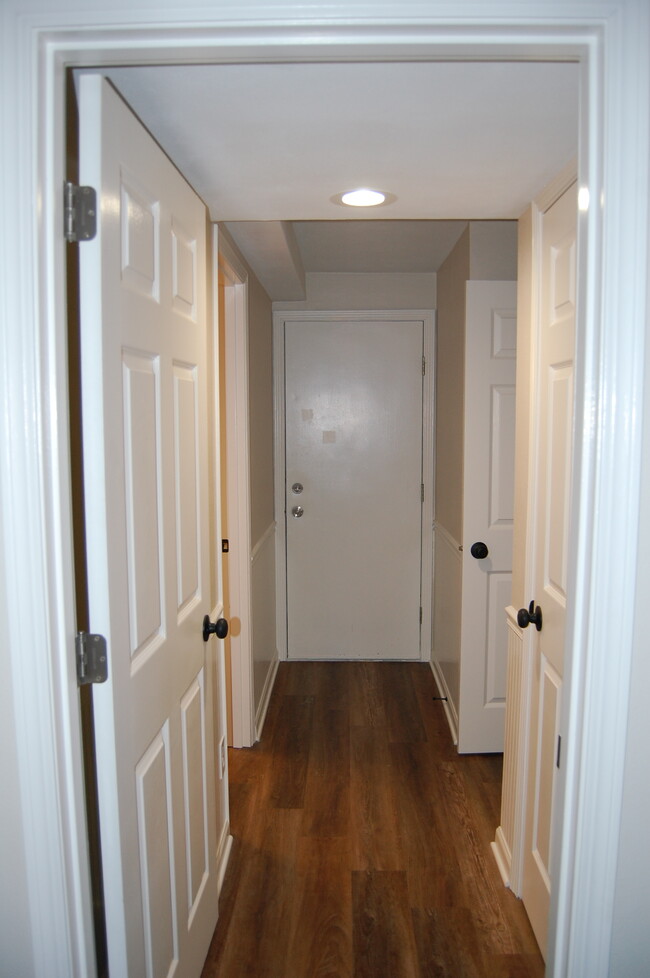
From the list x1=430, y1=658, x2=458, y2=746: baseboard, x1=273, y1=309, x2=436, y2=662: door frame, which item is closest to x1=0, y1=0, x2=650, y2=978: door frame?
x1=430, y1=658, x2=458, y2=746: baseboard

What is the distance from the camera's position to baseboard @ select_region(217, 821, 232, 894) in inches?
80.7

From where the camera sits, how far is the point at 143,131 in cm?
119

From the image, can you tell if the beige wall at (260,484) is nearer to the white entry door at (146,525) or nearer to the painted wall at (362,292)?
the painted wall at (362,292)

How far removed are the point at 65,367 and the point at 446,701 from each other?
9.43 ft

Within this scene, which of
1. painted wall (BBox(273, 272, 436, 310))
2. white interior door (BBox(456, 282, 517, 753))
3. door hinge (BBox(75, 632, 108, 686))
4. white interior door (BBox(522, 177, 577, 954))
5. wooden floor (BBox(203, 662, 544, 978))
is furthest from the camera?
painted wall (BBox(273, 272, 436, 310))

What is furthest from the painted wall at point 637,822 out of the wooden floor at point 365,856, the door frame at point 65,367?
the wooden floor at point 365,856

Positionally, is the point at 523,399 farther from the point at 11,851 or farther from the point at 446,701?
the point at 446,701

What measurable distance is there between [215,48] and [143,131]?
0.35 meters

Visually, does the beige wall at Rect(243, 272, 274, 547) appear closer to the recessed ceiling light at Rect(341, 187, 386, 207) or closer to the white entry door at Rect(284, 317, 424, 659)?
the white entry door at Rect(284, 317, 424, 659)

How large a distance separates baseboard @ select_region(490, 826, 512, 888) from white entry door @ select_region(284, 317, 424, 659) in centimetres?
171

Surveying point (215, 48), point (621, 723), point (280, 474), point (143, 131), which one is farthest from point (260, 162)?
point (280, 474)

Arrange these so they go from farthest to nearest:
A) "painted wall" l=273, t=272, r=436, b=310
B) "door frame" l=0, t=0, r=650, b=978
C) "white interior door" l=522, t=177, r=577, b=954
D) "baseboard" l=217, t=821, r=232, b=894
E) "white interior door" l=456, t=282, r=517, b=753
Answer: "painted wall" l=273, t=272, r=436, b=310
"white interior door" l=456, t=282, r=517, b=753
"baseboard" l=217, t=821, r=232, b=894
"white interior door" l=522, t=177, r=577, b=954
"door frame" l=0, t=0, r=650, b=978

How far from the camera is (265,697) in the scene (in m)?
3.33

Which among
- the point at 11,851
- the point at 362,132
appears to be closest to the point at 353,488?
the point at 362,132
